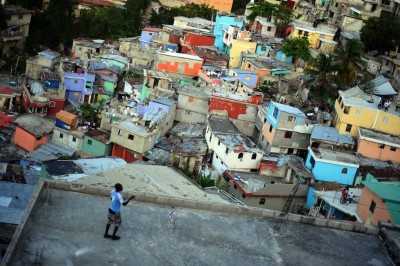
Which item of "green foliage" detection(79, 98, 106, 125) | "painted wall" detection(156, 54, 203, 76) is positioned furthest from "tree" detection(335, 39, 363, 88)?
"green foliage" detection(79, 98, 106, 125)

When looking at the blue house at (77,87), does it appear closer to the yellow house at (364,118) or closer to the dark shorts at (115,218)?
the yellow house at (364,118)

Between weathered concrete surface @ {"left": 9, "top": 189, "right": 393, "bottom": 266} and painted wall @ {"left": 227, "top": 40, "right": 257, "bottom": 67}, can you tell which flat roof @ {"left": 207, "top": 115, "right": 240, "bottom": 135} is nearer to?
painted wall @ {"left": 227, "top": 40, "right": 257, "bottom": 67}

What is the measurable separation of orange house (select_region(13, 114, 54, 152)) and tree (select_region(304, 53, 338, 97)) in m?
12.7

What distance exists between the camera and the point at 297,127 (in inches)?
1123

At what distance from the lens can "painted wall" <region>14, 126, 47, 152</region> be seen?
1153 inches

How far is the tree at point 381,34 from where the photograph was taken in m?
38.4

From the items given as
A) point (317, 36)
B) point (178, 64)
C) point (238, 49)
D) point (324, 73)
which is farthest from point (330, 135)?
point (317, 36)

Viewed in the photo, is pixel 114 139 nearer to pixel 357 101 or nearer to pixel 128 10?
pixel 357 101

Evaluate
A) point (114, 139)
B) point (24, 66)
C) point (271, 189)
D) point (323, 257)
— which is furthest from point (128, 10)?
point (323, 257)

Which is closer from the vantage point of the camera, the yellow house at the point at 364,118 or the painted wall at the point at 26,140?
the yellow house at the point at 364,118

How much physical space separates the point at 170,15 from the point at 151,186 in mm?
30720

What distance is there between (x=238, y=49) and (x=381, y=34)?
326 inches

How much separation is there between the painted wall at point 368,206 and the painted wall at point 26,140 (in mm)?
14237

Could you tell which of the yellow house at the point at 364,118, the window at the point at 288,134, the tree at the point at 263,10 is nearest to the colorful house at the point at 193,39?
the tree at the point at 263,10
